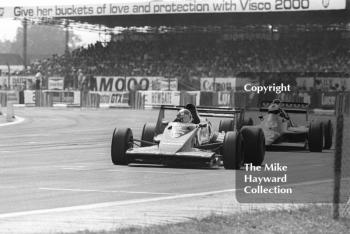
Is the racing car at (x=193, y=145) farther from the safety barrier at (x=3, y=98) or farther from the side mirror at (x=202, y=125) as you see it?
the safety barrier at (x=3, y=98)

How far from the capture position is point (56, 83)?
5850cm

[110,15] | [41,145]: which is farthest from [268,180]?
[110,15]

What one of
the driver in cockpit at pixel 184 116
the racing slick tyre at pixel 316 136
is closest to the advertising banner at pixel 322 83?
the racing slick tyre at pixel 316 136

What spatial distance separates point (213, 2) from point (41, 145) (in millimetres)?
35193

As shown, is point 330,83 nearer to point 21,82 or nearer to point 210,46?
point 210,46

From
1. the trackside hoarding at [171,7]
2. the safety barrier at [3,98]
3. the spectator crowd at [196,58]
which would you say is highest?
the trackside hoarding at [171,7]

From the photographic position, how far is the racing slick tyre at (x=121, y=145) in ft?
50.3

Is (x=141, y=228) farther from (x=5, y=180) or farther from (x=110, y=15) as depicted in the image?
(x=110, y=15)

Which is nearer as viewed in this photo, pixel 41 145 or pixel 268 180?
pixel 268 180

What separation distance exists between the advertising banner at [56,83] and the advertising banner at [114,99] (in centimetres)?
688

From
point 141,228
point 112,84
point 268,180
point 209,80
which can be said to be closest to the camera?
point 141,228

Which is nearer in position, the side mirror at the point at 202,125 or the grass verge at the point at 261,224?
the grass verge at the point at 261,224

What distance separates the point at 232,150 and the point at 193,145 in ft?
3.75

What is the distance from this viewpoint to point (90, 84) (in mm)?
57594
